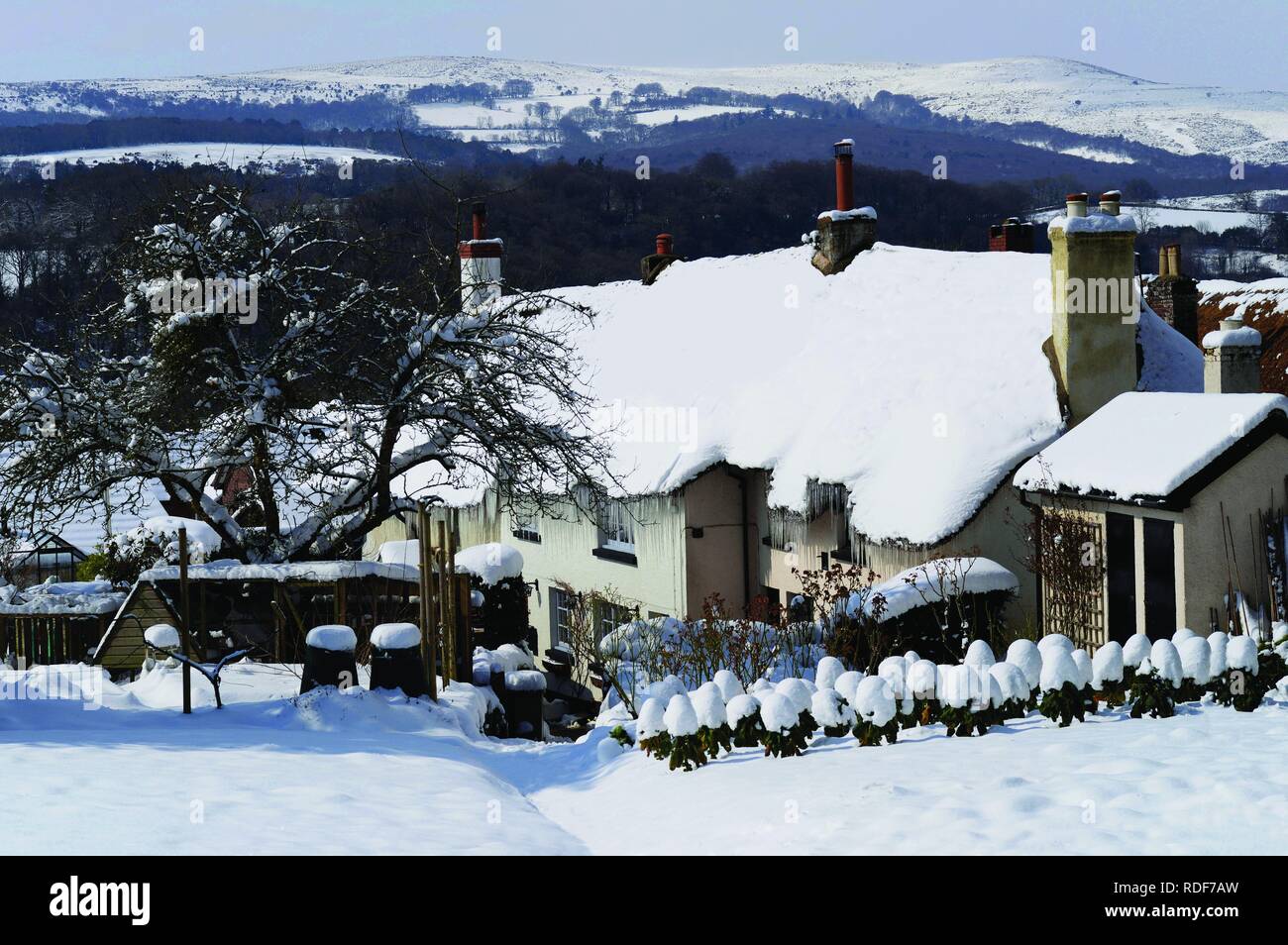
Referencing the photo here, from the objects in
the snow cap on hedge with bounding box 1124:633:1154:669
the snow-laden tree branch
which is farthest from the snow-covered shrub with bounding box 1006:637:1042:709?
the snow-laden tree branch

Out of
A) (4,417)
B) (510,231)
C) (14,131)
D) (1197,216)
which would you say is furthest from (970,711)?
(14,131)

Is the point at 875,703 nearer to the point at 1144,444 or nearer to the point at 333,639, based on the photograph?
the point at 333,639

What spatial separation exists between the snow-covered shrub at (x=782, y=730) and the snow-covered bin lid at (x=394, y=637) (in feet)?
12.7

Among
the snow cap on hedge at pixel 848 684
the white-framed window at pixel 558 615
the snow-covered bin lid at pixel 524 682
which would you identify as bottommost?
the white-framed window at pixel 558 615

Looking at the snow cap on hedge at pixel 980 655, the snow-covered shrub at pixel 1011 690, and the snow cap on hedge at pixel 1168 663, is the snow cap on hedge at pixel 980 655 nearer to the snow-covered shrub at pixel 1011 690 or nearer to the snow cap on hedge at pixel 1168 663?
the snow-covered shrub at pixel 1011 690

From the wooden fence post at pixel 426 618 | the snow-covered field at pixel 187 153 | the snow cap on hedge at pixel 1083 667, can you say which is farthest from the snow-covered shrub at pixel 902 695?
the snow-covered field at pixel 187 153

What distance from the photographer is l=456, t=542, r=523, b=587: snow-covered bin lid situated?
862 inches

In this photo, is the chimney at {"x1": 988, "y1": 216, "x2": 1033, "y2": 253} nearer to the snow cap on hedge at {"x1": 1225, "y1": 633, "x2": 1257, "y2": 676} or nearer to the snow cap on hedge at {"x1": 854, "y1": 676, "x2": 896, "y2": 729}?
the snow cap on hedge at {"x1": 1225, "y1": 633, "x2": 1257, "y2": 676}

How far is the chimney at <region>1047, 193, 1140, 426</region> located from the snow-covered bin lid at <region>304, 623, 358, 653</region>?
10.9 m

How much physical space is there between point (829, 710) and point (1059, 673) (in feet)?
6.10

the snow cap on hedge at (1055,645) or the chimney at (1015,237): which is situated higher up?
the chimney at (1015,237)

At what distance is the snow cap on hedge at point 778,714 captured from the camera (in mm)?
11430

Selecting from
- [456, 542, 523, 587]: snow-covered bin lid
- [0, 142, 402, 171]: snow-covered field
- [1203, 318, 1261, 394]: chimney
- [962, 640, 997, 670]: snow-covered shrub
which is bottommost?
[456, 542, 523, 587]: snow-covered bin lid

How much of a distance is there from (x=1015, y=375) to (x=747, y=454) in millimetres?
4313
